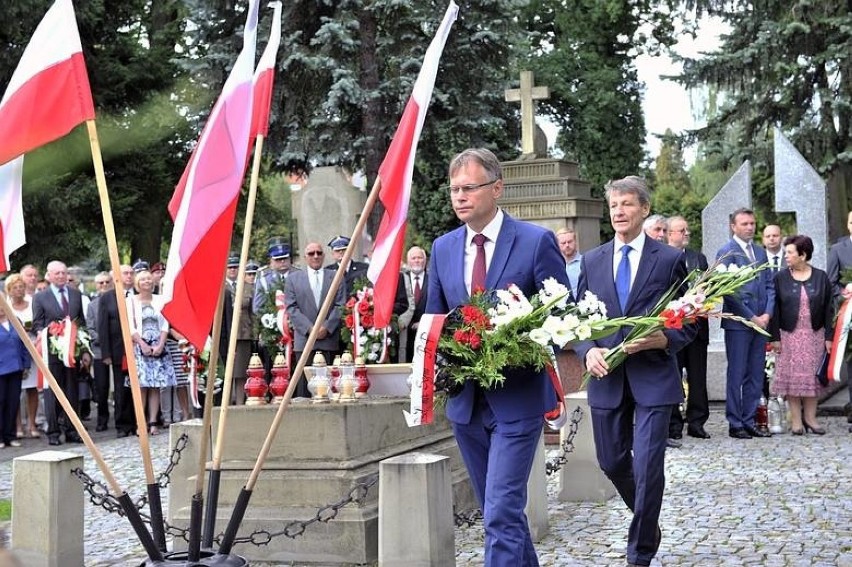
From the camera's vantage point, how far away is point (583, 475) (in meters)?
9.64

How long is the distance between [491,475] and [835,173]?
22.2 metres

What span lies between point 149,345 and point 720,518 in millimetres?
9413

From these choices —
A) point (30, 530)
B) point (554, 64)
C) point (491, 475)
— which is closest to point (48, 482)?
point (30, 530)

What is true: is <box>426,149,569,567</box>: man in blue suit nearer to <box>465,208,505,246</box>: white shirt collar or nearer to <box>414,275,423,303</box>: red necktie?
<box>465,208,505,246</box>: white shirt collar

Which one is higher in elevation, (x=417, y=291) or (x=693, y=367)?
(x=417, y=291)

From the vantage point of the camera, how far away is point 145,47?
27.9 meters

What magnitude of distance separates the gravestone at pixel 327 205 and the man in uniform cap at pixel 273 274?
9.68 metres

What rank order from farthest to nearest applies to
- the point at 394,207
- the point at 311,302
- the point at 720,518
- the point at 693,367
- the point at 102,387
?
the point at 102,387 < the point at 311,302 < the point at 693,367 < the point at 720,518 < the point at 394,207

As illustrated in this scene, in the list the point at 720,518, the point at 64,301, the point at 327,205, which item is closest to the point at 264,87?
the point at 720,518

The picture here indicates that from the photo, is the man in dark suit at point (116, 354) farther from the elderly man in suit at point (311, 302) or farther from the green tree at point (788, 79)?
the green tree at point (788, 79)

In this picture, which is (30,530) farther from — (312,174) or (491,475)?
(312,174)

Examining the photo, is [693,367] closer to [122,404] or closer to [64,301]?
[122,404]

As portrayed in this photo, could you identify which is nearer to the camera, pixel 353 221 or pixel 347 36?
pixel 347 36

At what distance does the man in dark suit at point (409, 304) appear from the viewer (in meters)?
13.6
